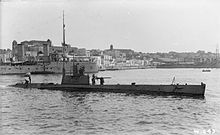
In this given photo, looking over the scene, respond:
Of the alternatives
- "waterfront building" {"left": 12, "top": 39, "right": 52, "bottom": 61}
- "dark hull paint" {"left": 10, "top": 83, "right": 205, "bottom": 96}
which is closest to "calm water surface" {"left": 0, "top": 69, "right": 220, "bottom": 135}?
"dark hull paint" {"left": 10, "top": 83, "right": 205, "bottom": 96}

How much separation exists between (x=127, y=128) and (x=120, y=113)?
5038mm

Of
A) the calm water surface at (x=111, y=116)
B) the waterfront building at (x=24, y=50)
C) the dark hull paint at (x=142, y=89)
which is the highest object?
the waterfront building at (x=24, y=50)

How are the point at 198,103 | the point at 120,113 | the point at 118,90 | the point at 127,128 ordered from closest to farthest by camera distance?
1. the point at 127,128
2. the point at 120,113
3. the point at 198,103
4. the point at 118,90

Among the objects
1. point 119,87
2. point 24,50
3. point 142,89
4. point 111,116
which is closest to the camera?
point 111,116

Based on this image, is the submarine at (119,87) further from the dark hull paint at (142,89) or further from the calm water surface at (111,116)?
the calm water surface at (111,116)

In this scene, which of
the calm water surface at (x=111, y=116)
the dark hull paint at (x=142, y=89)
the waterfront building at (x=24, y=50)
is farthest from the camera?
the waterfront building at (x=24, y=50)

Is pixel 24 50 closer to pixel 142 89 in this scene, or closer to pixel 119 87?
pixel 119 87

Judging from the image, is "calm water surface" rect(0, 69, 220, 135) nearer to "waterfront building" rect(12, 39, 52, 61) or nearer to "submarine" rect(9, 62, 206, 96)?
"submarine" rect(9, 62, 206, 96)

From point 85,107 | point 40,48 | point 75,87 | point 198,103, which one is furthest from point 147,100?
point 40,48

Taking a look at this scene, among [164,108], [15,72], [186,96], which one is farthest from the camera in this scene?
[15,72]

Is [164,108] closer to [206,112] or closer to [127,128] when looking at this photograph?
[206,112]

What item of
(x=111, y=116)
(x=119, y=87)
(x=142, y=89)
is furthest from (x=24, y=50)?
(x=111, y=116)

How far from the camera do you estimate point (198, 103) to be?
28.5 metres

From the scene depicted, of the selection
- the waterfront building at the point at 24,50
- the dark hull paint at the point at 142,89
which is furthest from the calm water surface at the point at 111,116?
the waterfront building at the point at 24,50
